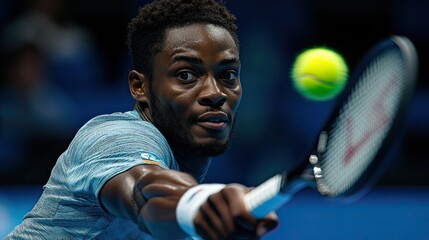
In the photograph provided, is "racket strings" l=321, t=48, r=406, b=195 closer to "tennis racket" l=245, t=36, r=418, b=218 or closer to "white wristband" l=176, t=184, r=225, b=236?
"tennis racket" l=245, t=36, r=418, b=218

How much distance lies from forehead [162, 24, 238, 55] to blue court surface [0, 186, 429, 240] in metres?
3.30

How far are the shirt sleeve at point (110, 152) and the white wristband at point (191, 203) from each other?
1.09 ft

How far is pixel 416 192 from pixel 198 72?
4.31 metres

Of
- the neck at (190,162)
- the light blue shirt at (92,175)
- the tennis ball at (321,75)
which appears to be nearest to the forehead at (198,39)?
the light blue shirt at (92,175)

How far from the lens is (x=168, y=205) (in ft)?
10.3

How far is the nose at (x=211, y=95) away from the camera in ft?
13.5

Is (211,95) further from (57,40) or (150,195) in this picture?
(57,40)

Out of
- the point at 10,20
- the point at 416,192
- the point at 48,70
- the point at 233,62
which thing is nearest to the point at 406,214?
the point at 416,192

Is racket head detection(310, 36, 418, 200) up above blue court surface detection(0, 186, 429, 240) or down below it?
above

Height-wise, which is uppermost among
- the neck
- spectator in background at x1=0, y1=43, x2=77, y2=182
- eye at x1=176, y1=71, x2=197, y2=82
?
eye at x1=176, y1=71, x2=197, y2=82

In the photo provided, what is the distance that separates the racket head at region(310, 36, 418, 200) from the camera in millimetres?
2879

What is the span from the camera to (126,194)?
3.27m

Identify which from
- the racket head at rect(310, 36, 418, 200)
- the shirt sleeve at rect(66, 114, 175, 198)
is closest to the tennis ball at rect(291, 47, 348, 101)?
the shirt sleeve at rect(66, 114, 175, 198)

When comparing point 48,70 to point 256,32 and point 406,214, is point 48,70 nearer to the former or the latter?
point 256,32
